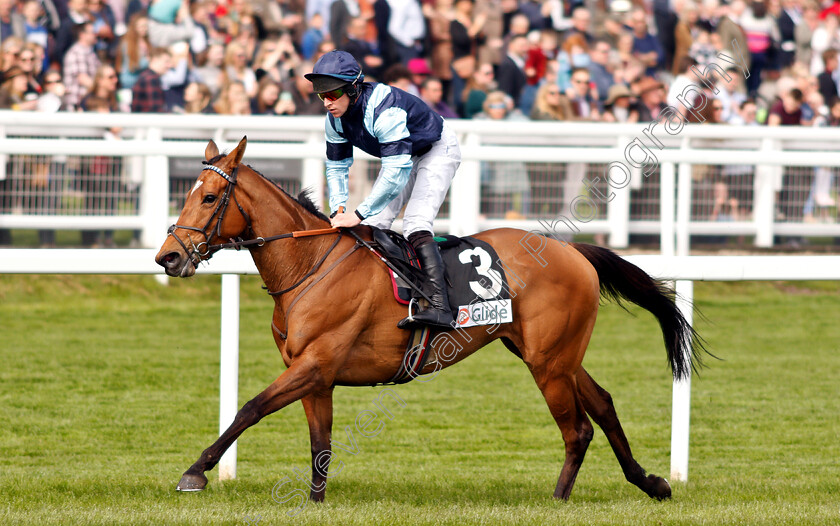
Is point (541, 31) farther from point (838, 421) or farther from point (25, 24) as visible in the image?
A: point (838, 421)

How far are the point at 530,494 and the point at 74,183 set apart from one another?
4.78m

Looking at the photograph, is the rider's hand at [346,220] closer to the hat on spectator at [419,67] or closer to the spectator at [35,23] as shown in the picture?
the hat on spectator at [419,67]

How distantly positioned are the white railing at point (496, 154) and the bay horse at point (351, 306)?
8.52 feet

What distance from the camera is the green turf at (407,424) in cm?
462

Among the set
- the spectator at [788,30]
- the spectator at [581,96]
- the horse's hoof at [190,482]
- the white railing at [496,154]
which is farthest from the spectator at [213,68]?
the horse's hoof at [190,482]

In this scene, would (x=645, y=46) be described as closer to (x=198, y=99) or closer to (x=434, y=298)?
(x=198, y=99)

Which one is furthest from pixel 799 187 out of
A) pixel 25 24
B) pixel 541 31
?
pixel 25 24

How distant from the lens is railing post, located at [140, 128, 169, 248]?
8266mm

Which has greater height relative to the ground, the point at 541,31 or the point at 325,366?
the point at 541,31

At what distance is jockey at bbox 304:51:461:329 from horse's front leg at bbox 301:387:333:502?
498 millimetres

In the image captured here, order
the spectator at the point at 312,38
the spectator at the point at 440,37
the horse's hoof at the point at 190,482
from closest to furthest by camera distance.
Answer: the horse's hoof at the point at 190,482
the spectator at the point at 440,37
the spectator at the point at 312,38

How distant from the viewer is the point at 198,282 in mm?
9227

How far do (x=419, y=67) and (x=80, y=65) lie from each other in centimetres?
325

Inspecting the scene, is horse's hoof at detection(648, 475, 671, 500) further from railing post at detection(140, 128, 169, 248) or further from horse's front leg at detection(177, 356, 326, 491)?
railing post at detection(140, 128, 169, 248)
